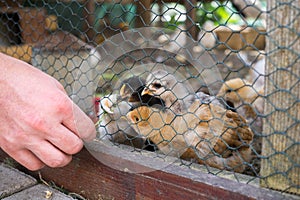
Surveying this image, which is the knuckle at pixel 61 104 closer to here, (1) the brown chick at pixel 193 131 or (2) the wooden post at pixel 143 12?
(1) the brown chick at pixel 193 131

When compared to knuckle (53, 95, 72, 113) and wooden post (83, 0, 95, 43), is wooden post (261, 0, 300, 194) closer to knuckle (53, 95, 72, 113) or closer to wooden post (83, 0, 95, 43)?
knuckle (53, 95, 72, 113)

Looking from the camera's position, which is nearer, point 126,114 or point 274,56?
point 274,56

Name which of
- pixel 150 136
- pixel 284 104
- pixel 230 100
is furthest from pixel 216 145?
pixel 230 100

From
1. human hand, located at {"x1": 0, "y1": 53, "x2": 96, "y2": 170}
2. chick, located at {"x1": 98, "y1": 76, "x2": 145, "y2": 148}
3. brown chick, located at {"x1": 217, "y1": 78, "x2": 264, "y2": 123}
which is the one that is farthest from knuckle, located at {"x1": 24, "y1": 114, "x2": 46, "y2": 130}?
brown chick, located at {"x1": 217, "y1": 78, "x2": 264, "y2": 123}

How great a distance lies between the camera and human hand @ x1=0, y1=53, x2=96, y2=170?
87 cm

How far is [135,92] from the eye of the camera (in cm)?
98

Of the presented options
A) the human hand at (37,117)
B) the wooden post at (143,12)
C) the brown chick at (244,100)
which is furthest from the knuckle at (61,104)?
the brown chick at (244,100)

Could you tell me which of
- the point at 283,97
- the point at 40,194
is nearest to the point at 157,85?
the point at 283,97

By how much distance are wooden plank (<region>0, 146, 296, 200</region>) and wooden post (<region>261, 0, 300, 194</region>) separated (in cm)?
5

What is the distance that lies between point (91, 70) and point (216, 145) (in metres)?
0.43

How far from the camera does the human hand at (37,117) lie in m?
0.87

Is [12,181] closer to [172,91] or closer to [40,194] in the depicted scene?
[40,194]

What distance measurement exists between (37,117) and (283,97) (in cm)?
50

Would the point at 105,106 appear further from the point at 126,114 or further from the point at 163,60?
the point at 163,60
